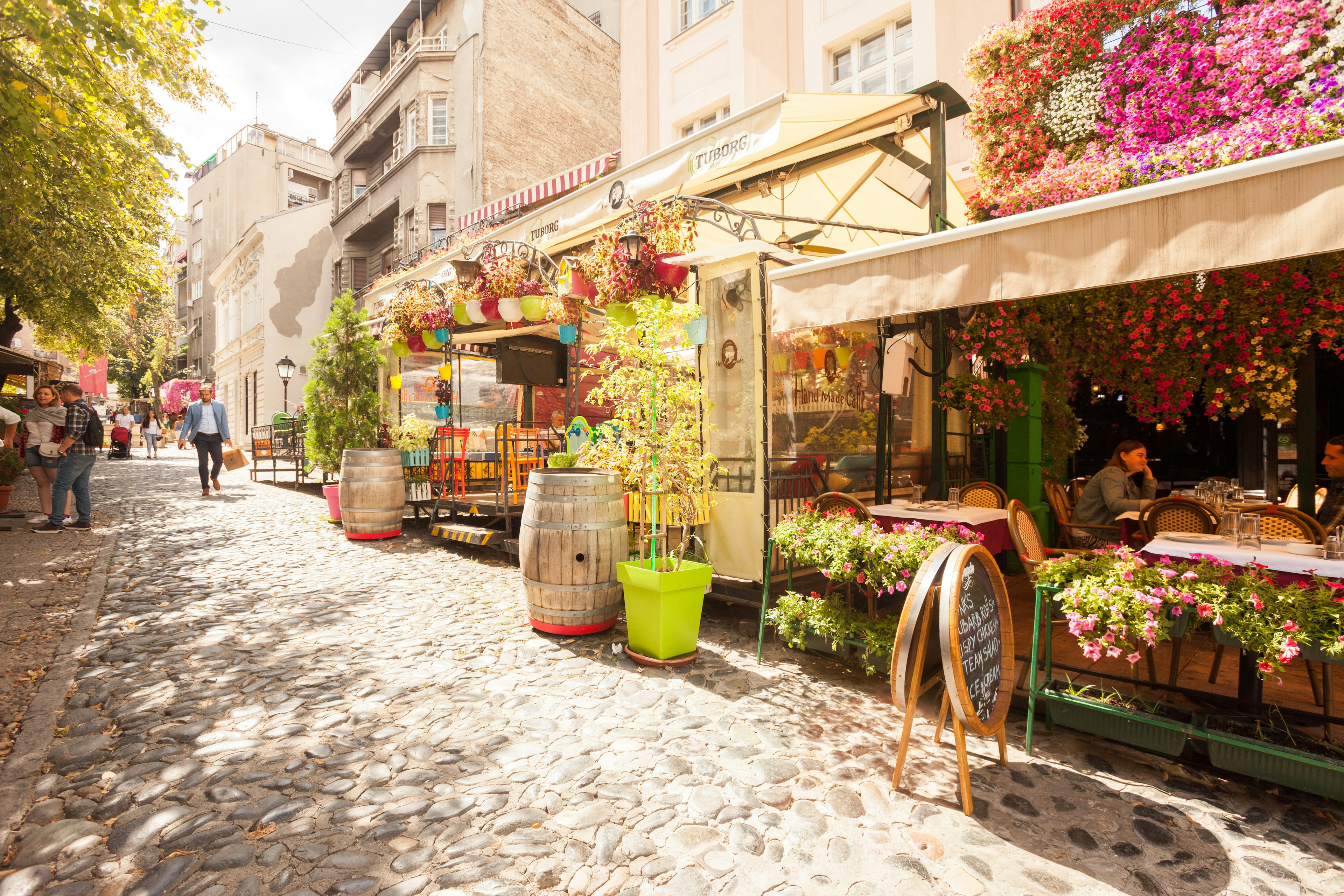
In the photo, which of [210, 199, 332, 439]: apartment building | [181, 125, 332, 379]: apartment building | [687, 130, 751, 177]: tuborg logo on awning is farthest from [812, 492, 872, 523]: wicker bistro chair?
[181, 125, 332, 379]: apartment building

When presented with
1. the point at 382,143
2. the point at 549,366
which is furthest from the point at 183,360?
the point at 549,366

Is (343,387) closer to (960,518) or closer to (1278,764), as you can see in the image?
(960,518)

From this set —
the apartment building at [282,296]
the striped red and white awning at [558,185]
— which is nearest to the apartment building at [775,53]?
the striped red and white awning at [558,185]

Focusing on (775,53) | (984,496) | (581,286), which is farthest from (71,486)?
(775,53)

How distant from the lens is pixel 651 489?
4.39 m

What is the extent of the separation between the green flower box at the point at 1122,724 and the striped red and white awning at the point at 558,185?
10.1 metres

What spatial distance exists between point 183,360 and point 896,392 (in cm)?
6630

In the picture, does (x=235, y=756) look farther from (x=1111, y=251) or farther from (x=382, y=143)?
(x=382, y=143)

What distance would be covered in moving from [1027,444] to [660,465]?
5.09 meters

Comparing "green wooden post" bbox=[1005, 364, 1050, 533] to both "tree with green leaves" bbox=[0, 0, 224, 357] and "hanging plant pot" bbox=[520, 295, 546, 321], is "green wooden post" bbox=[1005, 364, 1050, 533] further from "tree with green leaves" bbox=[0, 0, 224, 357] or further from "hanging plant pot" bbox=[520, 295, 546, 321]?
"tree with green leaves" bbox=[0, 0, 224, 357]

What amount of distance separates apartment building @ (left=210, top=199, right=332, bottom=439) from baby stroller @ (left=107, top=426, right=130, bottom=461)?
496 centimetres

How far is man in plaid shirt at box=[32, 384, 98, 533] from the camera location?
8227mm

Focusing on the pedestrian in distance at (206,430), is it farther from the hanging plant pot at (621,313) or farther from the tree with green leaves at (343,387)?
the hanging plant pot at (621,313)

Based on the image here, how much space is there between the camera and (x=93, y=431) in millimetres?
8461
